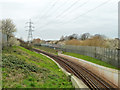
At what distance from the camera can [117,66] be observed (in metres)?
21.5

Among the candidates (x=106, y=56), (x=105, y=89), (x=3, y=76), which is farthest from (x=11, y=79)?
(x=106, y=56)

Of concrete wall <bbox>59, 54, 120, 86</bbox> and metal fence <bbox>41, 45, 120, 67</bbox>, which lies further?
metal fence <bbox>41, 45, 120, 67</bbox>

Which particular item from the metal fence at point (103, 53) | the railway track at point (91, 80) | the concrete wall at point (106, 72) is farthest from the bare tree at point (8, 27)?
the metal fence at point (103, 53)

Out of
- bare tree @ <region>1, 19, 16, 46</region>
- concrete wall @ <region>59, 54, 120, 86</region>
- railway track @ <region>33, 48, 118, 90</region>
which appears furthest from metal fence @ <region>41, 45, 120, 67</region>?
bare tree @ <region>1, 19, 16, 46</region>

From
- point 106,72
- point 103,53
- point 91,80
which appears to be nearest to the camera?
point 91,80

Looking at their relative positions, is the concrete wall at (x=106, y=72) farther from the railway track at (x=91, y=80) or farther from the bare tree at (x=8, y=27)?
the bare tree at (x=8, y=27)

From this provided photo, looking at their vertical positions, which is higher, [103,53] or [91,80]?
[103,53]

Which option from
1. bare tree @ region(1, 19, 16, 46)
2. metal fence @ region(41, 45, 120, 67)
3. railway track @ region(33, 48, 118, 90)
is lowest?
railway track @ region(33, 48, 118, 90)

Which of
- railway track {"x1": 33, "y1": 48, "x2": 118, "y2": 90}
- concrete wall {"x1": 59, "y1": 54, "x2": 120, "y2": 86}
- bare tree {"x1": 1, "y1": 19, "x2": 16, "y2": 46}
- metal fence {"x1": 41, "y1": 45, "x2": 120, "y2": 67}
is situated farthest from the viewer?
bare tree {"x1": 1, "y1": 19, "x2": 16, "y2": 46}

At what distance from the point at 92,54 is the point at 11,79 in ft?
86.9

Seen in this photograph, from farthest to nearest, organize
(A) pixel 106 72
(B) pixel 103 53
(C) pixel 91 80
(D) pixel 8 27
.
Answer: (B) pixel 103 53 < (D) pixel 8 27 < (A) pixel 106 72 < (C) pixel 91 80

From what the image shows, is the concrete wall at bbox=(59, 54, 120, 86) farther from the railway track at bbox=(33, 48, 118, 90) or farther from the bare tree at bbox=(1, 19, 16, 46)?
the bare tree at bbox=(1, 19, 16, 46)

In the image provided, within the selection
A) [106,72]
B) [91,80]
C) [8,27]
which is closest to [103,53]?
[106,72]

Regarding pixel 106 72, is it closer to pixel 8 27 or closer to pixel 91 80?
pixel 91 80
